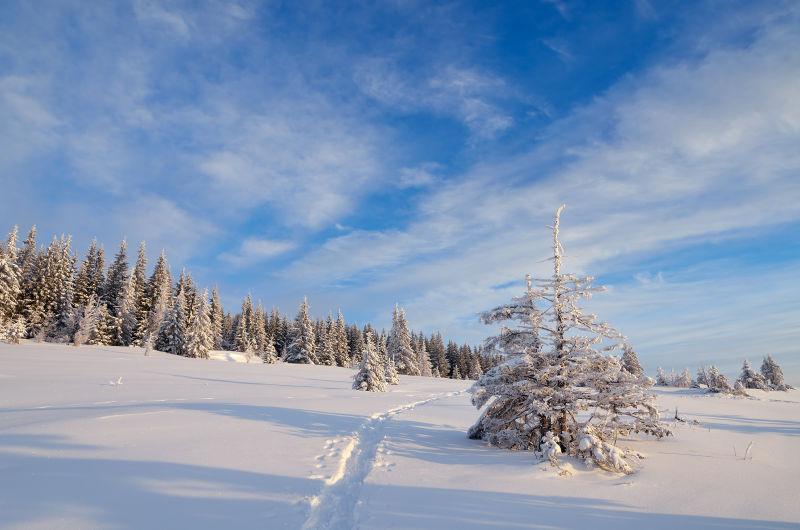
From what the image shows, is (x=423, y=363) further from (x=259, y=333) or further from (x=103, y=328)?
(x=103, y=328)

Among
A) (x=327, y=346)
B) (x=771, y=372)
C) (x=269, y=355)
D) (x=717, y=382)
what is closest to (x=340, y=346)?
(x=327, y=346)

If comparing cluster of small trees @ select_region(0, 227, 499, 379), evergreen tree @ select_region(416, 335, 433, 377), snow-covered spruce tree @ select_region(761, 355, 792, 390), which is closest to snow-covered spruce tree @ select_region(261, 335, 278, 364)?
cluster of small trees @ select_region(0, 227, 499, 379)

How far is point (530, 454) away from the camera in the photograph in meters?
10.1

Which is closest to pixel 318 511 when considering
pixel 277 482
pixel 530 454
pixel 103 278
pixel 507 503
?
pixel 277 482

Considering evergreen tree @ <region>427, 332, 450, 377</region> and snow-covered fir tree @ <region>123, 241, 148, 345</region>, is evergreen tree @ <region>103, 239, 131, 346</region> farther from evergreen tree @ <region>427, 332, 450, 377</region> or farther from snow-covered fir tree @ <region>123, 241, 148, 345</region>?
evergreen tree @ <region>427, 332, 450, 377</region>

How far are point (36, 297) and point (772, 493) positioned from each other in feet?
211

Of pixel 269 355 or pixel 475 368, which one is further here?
pixel 475 368

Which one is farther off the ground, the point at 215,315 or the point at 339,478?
the point at 215,315

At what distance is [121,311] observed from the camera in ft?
182

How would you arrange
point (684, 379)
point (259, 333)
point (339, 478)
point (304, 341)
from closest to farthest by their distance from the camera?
point (339, 478), point (304, 341), point (259, 333), point (684, 379)

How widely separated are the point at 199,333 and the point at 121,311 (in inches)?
424

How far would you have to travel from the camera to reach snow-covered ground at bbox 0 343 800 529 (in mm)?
6066

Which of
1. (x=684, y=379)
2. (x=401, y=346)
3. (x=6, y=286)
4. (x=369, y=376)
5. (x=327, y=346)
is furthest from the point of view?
(x=684, y=379)

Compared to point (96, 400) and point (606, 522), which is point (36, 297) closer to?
point (96, 400)
